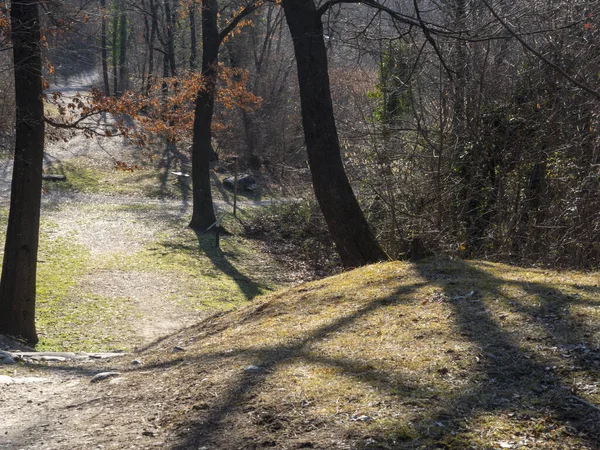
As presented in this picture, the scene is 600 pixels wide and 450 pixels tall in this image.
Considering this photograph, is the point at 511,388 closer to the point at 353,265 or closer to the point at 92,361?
the point at 92,361

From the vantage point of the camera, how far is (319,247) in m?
19.3

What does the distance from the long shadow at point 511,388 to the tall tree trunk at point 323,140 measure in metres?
4.13

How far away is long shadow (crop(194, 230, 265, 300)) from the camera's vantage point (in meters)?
16.3

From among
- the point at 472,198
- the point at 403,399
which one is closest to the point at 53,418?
the point at 403,399

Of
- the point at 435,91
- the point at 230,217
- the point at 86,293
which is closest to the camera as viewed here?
the point at 435,91

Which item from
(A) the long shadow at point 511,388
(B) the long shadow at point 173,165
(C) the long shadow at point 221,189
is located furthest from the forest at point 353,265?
(B) the long shadow at point 173,165

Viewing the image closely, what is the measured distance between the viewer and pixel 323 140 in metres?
9.55

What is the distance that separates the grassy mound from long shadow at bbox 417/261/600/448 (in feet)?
0.03

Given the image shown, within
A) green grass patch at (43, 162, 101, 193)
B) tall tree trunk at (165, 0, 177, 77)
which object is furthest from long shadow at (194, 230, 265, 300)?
tall tree trunk at (165, 0, 177, 77)

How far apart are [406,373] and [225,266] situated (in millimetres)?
14224

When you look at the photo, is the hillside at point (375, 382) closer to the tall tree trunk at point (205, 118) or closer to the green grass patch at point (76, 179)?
the tall tree trunk at point (205, 118)

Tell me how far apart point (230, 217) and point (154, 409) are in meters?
20.0

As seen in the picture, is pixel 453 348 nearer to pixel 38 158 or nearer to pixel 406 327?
pixel 406 327

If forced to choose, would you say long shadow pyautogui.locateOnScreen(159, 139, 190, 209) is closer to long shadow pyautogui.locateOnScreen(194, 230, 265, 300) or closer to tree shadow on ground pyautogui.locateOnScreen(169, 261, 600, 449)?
long shadow pyautogui.locateOnScreen(194, 230, 265, 300)
